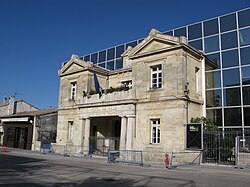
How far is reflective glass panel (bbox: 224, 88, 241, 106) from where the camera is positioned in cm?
2062

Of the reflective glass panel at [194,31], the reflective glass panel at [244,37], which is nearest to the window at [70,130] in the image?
the reflective glass panel at [194,31]

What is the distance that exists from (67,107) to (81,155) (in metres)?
5.62

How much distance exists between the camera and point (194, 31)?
24.7 meters

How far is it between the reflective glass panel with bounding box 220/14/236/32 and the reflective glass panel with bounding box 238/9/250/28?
49cm

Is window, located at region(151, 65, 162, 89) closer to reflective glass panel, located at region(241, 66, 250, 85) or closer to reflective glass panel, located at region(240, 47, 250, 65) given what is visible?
reflective glass panel, located at region(241, 66, 250, 85)

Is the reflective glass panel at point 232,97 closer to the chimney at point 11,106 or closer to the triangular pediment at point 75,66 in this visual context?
the triangular pediment at point 75,66

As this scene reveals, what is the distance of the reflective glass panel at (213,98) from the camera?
843 inches

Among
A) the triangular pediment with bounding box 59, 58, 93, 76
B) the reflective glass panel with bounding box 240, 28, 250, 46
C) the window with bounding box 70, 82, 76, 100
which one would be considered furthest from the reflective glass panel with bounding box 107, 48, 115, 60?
the reflective glass panel with bounding box 240, 28, 250, 46

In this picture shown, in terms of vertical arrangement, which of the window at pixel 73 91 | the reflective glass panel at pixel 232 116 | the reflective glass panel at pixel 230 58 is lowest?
the reflective glass panel at pixel 232 116

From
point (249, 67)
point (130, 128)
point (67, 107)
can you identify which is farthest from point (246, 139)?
point (67, 107)

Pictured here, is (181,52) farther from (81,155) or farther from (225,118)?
(81,155)

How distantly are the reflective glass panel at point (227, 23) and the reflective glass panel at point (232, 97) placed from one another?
5.28 metres

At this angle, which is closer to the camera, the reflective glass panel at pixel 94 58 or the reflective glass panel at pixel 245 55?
the reflective glass panel at pixel 245 55

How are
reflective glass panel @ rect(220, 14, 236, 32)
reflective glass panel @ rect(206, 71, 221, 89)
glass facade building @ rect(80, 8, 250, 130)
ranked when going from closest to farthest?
1. glass facade building @ rect(80, 8, 250, 130)
2. reflective glass panel @ rect(206, 71, 221, 89)
3. reflective glass panel @ rect(220, 14, 236, 32)
